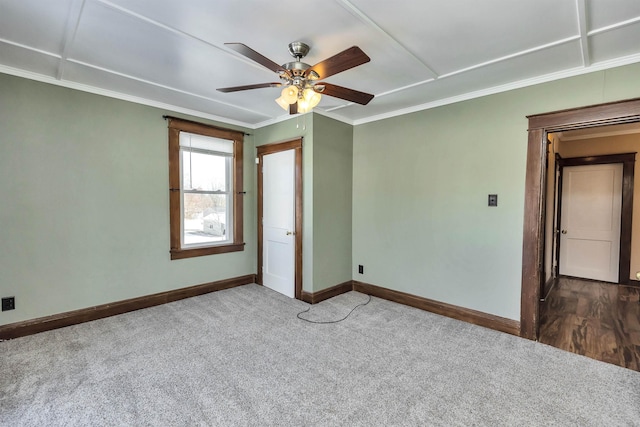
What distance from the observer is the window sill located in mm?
3787

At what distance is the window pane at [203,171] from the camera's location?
12.7ft

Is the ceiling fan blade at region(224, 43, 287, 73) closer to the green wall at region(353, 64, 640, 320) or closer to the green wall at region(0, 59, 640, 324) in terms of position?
the green wall at region(0, 59, 640, 324)

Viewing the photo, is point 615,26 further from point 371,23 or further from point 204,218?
point 204,218

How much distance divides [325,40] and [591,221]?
17.8 ft

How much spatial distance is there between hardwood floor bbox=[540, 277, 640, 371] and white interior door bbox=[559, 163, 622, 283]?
0.39 metres

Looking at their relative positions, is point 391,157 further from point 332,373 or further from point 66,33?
point 66,33

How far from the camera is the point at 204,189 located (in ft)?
13.4

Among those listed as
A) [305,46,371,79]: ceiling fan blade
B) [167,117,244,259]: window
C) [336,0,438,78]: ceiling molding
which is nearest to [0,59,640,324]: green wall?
[167,117,244,259]: window

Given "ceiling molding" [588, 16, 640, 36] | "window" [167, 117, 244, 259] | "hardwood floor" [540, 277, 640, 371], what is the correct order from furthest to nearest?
Answer: 1. "window" [167, 117, 244, 259]
2. "hardwood floor" [540, 277, 640, 371]
3. "ceiling molding" [588, 16, 640, 36]

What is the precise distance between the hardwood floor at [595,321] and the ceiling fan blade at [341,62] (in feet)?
9.86

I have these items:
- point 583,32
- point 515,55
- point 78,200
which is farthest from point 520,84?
point 78,200

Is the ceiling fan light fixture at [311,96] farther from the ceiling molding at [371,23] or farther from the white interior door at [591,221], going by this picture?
the white interior door at [591,221]

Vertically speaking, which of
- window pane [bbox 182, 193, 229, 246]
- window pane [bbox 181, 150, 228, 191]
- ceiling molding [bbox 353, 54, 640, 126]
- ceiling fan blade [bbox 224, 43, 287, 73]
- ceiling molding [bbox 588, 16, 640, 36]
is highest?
ceiling molding [bbox 588, 16, 640, 36]

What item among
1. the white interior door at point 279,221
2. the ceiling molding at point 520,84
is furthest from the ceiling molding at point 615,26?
the white interior door at point 279,221
